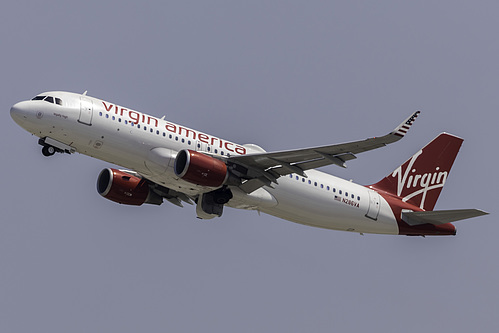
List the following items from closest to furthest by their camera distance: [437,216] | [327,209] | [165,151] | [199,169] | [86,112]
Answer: [86,112] < [199,169] < [165,151] < [327,209] < [437,216]

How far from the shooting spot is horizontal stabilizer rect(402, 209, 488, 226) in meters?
45.4

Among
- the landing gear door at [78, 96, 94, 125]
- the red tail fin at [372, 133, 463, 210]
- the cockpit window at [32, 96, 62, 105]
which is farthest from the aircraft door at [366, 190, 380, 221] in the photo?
the cockpit window at [32, 96, 62, 105]

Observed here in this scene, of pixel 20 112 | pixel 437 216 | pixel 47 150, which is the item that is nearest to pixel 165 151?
pixel 47 150

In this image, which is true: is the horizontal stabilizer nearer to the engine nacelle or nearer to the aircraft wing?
the aircraft wing

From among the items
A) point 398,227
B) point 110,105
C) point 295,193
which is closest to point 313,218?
point 295,193

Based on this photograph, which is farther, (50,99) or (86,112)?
(50,99)

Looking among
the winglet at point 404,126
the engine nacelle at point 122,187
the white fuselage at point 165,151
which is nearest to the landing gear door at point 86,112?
the white fuselage at point 165,151

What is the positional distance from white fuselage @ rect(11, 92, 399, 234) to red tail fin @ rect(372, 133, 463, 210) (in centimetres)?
322

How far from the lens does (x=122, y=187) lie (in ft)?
154

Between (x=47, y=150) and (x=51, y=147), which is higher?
(x=51, y=147)

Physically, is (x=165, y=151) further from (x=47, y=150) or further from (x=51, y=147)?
(x=47, y=150)

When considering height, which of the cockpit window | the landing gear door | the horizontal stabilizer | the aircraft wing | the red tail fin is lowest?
the horizontal stabilizer

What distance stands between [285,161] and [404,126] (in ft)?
24.2

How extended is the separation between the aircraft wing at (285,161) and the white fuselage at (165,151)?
1.01 metres
